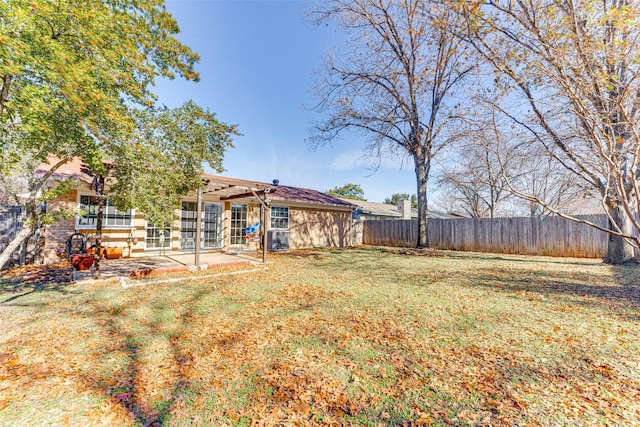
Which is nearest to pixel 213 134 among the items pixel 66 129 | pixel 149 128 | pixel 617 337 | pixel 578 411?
pixel 149 128

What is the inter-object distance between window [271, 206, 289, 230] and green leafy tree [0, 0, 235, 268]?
6.64 m

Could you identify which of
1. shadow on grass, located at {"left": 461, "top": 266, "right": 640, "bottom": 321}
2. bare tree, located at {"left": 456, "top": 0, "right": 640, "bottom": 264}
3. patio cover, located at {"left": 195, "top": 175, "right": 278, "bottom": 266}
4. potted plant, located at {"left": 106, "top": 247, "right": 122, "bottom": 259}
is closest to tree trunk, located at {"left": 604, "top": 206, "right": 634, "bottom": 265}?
shadow on grass, located at {"left": 461, "top": 266, "right": 640, "bottom": 321}

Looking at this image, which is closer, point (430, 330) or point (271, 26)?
point (430, 330)

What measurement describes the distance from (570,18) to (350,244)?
14030 millimetres

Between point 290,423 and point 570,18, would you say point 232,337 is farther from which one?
point 570,18

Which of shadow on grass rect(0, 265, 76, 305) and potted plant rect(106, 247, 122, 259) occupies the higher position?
potted plant rect(106, 247, 122, 259)

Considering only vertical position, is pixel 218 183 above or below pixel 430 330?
above

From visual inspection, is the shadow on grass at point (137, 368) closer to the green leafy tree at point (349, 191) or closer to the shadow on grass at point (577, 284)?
the shadow on grass at point (577, 284)

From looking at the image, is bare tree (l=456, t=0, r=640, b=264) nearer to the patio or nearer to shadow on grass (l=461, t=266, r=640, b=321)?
shadow on grass (l=461, t=266, r=640, b=321)

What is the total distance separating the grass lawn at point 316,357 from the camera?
205 centimetres

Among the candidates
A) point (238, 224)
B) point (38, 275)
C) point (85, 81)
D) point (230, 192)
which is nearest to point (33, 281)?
point (38, 275)

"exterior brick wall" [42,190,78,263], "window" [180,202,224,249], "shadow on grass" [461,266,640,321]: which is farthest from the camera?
"window" [180,202,224,249]

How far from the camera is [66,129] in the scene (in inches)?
163

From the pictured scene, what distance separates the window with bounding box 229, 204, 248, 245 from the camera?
11.6m
